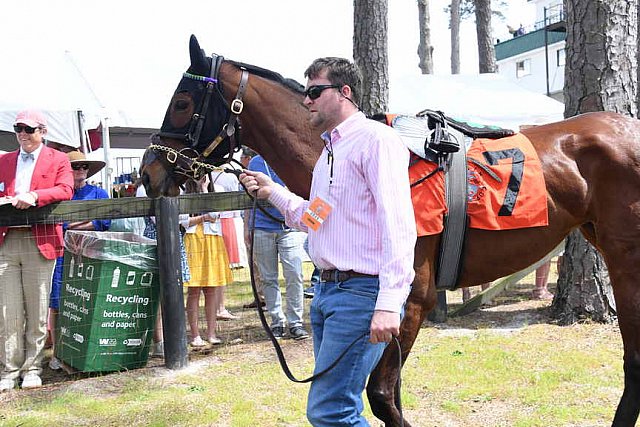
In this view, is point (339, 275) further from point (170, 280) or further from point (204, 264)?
point (204, 264)

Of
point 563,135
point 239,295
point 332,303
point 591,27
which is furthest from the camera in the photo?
point 239,295

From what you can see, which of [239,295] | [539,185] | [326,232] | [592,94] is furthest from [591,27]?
[239,295]

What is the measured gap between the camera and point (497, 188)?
3.65 metres

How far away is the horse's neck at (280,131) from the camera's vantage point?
3637mm

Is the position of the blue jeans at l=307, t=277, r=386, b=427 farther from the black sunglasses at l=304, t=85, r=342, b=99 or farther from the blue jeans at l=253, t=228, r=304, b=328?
the blue jeans at l=253, t=228, r=304, b=328

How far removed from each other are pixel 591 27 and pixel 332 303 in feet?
17.1

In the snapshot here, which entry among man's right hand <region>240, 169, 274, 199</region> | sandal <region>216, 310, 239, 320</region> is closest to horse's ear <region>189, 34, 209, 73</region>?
man's right hand <region>240, 169, 274, 199</region>

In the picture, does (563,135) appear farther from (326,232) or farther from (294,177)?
(326,232)

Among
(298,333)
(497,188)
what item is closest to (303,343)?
(298,333)

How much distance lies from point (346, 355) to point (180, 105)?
2.02 metres

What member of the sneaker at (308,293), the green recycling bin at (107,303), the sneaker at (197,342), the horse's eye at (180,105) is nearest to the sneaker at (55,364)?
the green recycling bin at (107,303)

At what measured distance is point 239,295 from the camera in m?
9.66

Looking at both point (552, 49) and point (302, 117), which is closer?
point (302, 117)

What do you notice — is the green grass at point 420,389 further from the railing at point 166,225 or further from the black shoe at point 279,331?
the black shoe at point 279,331
